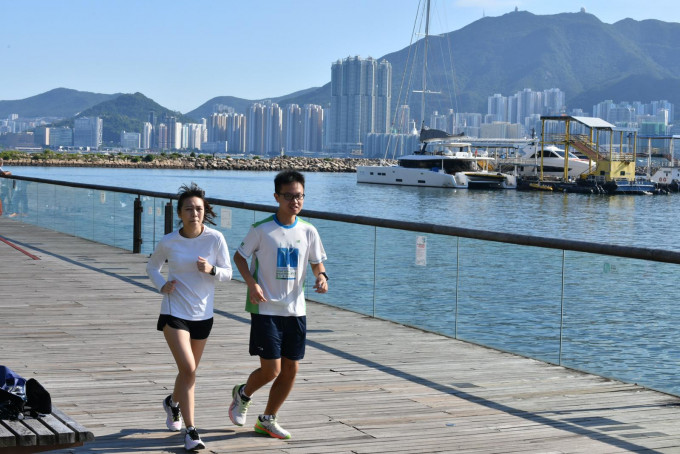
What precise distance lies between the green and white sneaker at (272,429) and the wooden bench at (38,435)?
4.56 ft

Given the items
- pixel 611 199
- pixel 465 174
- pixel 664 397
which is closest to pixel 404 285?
pixel 664 397

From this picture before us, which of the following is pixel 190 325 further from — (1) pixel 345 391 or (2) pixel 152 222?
(2) pixel 152 222

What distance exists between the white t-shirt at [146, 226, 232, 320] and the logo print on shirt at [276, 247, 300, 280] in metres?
0.27

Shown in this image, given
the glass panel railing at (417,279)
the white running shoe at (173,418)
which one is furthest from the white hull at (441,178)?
the white running shoe at (173,418)

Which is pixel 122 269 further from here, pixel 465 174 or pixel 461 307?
pixel 465 174

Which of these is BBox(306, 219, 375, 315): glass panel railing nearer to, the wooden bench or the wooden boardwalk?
the wooden boardwalk

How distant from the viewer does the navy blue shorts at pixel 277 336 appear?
5.30m

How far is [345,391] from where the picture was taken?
21.7 feet

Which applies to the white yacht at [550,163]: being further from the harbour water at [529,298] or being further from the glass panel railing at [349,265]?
the harbour water at [529,298]

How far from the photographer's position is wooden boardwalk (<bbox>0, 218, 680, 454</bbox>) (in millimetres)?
5402

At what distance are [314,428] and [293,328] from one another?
25.7 inches

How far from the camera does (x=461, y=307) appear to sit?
8906 millimetres

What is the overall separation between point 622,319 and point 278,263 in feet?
12.1

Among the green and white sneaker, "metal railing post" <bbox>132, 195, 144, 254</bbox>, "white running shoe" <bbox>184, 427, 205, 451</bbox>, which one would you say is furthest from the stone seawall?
"white running shoe" <bbox>184, 427, 205, 451</bbox>
